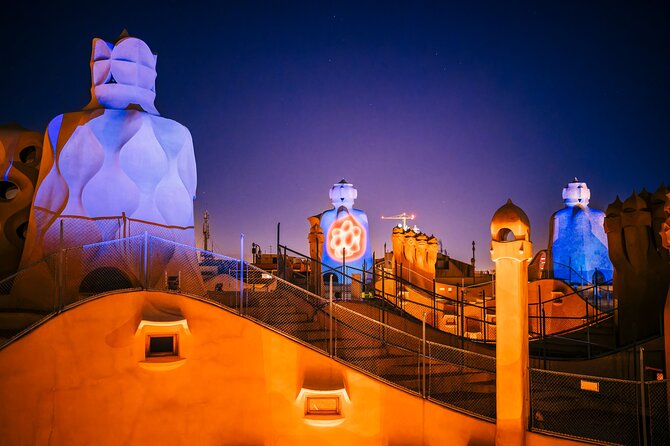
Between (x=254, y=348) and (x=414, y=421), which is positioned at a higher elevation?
(x=254, y=348)

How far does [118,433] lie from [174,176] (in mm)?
7386

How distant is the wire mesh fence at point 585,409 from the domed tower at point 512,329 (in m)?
0.38

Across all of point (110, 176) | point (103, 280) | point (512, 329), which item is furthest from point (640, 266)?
point (110, 176)

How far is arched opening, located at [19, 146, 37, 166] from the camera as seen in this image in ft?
54.5

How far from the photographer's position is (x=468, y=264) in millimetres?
37344

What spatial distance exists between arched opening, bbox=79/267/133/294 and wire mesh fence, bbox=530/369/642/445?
9.21 metres

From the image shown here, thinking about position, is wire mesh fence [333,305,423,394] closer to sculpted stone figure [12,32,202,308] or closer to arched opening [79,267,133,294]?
sculpted stone figure [12,32,202,308]

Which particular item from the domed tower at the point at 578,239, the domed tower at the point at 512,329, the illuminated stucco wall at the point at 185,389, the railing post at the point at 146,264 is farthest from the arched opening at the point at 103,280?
the domed tower at the point at 578,239

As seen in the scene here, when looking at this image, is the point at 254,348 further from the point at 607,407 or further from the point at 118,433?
the point at 607,407

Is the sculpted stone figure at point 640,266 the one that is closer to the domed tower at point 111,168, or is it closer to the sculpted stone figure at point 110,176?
the sculpted stone figure at point 110,176

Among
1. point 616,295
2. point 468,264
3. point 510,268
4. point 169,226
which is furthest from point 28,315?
point 468,264

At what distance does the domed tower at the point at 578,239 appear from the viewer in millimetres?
31047

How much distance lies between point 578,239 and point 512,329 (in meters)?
25.0

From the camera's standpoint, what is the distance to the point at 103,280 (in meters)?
13.4
